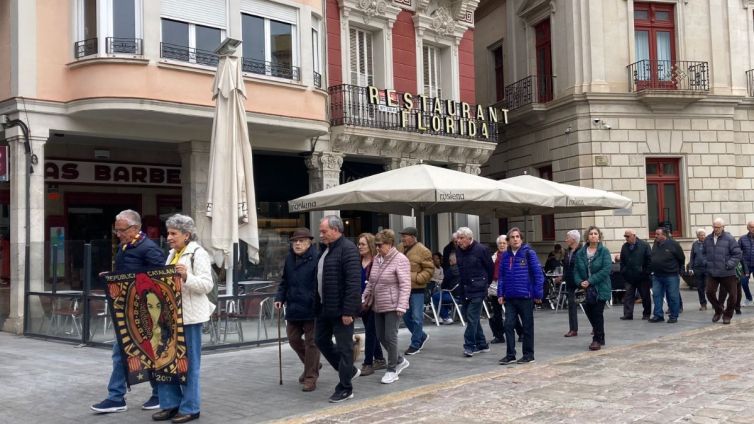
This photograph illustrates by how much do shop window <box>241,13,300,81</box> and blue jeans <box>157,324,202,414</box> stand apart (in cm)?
1035

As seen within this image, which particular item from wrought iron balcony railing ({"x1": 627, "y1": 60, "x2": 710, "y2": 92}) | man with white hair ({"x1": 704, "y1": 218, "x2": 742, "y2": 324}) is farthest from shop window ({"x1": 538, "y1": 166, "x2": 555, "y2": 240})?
man with white hair ({"x1": 704, "y1": 218, "x2": 742, "y2": 324})

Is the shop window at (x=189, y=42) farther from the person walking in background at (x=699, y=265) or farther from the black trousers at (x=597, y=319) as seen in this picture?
the person walking in background at (x=699, y=265)

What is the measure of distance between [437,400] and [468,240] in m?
3.14

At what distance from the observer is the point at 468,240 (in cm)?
1023

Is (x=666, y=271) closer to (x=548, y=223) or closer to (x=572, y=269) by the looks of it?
(x=572, y=269)

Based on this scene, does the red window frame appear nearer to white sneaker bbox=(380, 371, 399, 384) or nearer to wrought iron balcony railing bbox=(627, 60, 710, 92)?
wrought iron balcony railing bbox=(627, 60, 710, 92)

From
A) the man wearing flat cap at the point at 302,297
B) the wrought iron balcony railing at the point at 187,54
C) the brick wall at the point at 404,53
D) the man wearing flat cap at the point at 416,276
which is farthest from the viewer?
the brick wall at the point at 404,53

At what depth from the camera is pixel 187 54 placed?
15086 millimetres

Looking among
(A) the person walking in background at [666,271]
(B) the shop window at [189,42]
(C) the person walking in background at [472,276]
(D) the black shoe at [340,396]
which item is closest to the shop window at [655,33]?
(A) the person walking in background at [666,271]

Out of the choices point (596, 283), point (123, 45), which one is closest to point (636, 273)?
point (596, 283)

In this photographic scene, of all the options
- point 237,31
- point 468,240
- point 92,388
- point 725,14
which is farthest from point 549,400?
point 725,14

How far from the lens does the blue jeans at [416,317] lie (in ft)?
33.9

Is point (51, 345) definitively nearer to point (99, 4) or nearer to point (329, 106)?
point (99, 4)

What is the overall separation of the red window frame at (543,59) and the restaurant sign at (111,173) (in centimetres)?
1217
